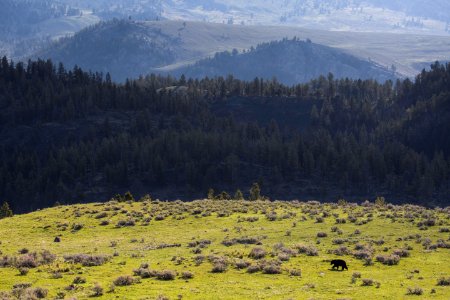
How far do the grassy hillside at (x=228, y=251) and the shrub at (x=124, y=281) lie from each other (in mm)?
61

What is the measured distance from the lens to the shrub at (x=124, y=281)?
37.3m

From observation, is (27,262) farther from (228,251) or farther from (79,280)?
(228,251)

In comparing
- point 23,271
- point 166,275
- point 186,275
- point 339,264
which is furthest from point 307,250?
point 23,271

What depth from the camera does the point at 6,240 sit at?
59.8 metres

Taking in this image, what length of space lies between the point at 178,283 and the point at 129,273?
4.39m

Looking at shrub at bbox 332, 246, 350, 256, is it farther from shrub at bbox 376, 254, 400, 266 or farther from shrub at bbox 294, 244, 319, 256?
shrub at bbox 376, 254, 400, 266

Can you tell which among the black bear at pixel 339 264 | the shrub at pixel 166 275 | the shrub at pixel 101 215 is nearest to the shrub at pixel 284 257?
the black bear at pixel 339 264

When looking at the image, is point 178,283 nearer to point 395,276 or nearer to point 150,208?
point 395,276

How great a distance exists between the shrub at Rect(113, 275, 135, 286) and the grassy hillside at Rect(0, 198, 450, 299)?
0.06 m

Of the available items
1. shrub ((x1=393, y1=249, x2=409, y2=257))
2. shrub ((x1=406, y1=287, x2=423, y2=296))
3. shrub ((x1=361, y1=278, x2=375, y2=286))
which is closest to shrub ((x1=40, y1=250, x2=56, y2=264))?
shrub ((x1=361, y1=278, x2=375, y2=286))

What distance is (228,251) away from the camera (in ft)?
162

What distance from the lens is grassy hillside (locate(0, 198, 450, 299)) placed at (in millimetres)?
36562

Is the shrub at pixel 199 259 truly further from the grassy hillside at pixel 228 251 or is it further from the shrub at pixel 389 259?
the shrub at pixel 389 259

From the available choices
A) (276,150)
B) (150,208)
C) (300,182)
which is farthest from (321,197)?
(150,208)
